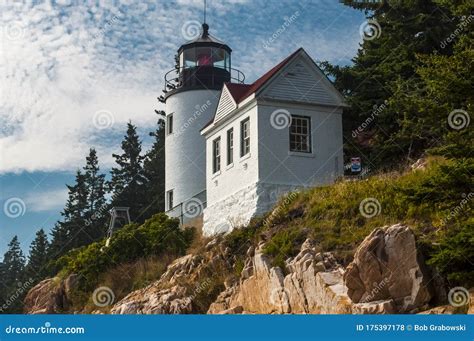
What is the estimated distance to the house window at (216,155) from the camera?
28705 mm

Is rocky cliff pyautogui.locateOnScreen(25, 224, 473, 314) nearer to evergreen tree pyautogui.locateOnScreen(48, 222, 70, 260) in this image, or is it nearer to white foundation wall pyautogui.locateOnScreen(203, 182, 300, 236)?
white foundation wall pyautogui.locateOnScreen(203, 182, 300, 236)

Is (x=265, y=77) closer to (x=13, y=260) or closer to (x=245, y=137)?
(x=245, y=137)

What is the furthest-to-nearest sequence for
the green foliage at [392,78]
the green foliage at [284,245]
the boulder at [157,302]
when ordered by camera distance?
the green foliage at [392,78] → the boulder at [157,302] → the green foliage at [284,245]

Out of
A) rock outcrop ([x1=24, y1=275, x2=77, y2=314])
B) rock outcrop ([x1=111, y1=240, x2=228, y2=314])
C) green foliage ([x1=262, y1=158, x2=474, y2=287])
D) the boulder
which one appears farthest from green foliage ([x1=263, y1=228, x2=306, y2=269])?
rock outcrop ([x1=24, y1=275, x2=77, y2=314])

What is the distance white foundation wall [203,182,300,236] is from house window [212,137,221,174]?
157 cm

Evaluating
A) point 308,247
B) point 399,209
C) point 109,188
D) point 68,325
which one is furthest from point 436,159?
point 109,188

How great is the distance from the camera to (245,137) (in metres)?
26.9

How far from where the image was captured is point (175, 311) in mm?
21719

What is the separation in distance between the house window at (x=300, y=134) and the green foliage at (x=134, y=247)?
5.26 meters

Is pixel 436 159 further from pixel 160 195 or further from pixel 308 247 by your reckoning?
pixel 160 195

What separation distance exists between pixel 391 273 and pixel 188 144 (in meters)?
18.9

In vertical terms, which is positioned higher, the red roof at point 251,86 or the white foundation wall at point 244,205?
the red roof at point 251,86

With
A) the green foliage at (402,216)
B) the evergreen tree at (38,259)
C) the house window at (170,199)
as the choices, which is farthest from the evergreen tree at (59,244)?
the green foliage at (402,216)

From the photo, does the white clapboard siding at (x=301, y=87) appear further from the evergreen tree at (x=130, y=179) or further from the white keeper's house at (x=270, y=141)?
the evergreen tree at (x=130, y=179)
